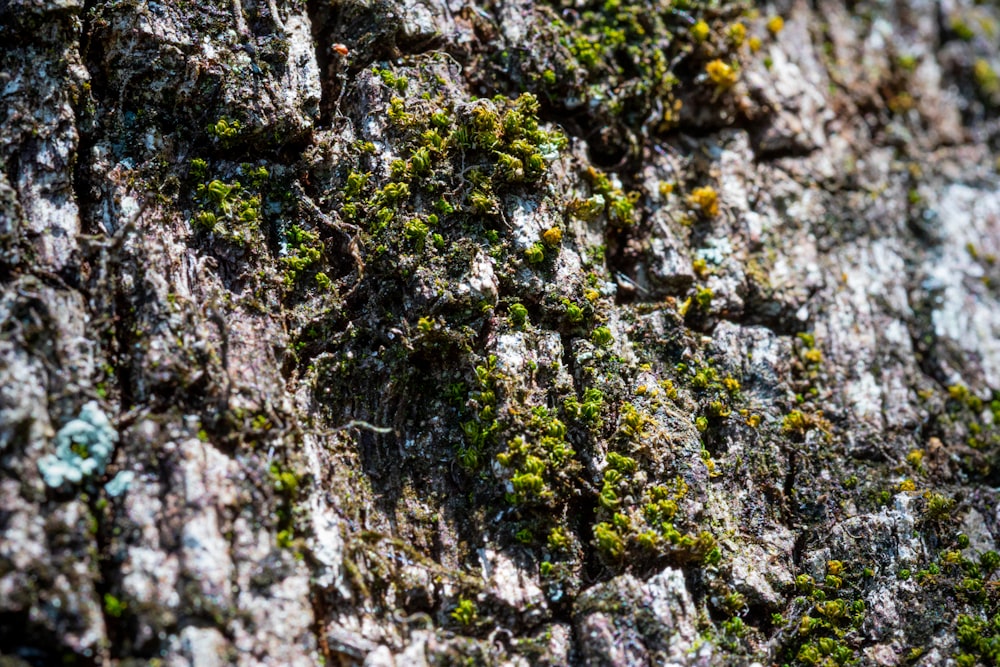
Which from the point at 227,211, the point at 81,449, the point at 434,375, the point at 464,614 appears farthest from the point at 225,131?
the point at 464,614

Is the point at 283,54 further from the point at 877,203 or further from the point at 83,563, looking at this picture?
A: the point at 877,203

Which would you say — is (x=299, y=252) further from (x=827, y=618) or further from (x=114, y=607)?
(x=827, y=618)

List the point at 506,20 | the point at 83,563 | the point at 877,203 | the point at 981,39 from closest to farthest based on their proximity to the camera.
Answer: the point at 83,563
the point at 506,20
the point at 877,203
the point at 981,39

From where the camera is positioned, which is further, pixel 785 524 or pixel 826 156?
pixel 826 156

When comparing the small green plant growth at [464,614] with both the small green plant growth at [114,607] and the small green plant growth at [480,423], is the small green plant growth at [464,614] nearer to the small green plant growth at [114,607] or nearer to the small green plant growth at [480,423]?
the small green plant growth at [480,423]

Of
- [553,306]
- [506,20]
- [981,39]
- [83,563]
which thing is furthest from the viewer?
[981,39]

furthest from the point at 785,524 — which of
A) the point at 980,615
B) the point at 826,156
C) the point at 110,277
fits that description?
the point at 110,277

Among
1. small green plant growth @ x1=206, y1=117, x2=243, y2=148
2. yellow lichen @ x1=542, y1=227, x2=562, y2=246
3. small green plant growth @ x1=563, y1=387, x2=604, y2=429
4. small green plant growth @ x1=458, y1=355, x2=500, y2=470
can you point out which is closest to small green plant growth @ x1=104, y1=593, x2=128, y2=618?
small green plant growth @ x1=458, y1=355, x2=500, y2=470
